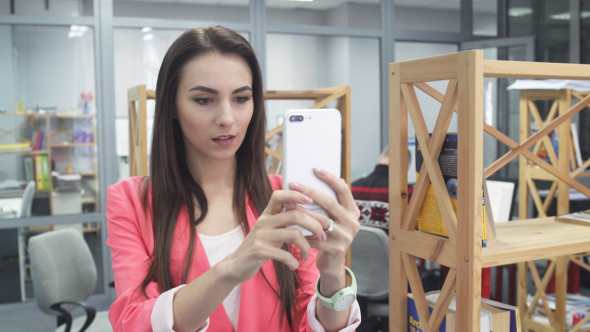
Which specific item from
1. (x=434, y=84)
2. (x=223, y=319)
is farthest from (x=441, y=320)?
(x=434, y=84)

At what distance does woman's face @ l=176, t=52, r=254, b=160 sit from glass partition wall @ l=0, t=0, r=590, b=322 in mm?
3135

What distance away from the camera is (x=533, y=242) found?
Result: 1.37m

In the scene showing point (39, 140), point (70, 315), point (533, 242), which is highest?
point (39, 140)

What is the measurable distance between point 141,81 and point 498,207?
3.15 m

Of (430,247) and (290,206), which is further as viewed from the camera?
(430,247)

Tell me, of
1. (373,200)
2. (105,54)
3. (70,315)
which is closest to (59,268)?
(70,315)

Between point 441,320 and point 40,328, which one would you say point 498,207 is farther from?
point 40,328

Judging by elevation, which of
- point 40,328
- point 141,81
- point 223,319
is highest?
point 141,81

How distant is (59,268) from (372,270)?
1.73 meters

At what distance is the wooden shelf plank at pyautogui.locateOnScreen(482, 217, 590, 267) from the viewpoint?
4.13ft

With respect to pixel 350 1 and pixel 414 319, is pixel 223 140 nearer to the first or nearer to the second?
pixel 414 319

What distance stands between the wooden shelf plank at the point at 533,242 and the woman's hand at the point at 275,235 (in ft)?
1.94

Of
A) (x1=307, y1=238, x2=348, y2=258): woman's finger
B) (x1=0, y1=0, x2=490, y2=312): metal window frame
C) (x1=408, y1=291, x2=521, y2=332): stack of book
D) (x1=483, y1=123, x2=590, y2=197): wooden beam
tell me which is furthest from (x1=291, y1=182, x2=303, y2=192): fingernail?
(x1=0, y1=0, x2=490, y2=312): metal window frame

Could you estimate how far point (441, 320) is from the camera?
52.4 inches
